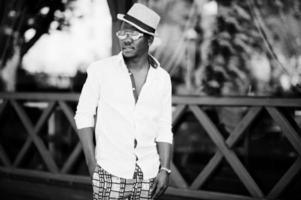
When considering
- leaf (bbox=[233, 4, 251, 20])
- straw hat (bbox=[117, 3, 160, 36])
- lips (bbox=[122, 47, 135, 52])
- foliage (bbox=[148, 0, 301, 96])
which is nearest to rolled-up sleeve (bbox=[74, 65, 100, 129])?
lips (bbox=[122, 47, 135, 52])

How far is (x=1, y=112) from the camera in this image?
5.51 meters

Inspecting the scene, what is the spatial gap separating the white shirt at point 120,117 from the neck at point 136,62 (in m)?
0.07

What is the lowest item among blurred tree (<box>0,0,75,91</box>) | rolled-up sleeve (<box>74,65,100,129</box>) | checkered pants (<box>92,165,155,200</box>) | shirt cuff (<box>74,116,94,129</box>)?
blurred tree (<box>0,0,75,91</box>)

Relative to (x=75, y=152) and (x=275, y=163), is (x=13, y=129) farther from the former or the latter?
(x=275, y=163)

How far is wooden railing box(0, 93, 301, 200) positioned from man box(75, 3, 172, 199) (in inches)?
85.4

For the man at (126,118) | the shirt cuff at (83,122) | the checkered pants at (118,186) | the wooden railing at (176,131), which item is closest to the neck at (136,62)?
the man at (126,118)

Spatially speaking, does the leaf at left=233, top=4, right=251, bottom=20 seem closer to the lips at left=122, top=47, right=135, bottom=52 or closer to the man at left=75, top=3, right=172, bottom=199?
the man at left=75, top=3, right=172, bottom=199

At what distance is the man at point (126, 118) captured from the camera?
2.01 m

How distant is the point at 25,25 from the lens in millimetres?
6398

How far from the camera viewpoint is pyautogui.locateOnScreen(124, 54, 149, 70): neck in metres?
2.18

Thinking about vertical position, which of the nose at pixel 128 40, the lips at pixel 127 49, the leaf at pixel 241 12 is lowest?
the leaf at pixel 241 12

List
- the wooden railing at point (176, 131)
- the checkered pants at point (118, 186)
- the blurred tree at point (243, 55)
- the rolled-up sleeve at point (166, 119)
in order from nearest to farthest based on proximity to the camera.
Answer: the checkered pants at point (118, 186) → the rolled-up sleeve at point (166, 119) → the wooden railing at point (176, 131) → the blurred tree at point (243, 55)

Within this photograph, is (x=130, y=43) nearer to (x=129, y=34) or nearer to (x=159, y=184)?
(x=129, y=34)

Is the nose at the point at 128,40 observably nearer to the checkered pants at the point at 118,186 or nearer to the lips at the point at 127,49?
the lips at the point at 127,49
